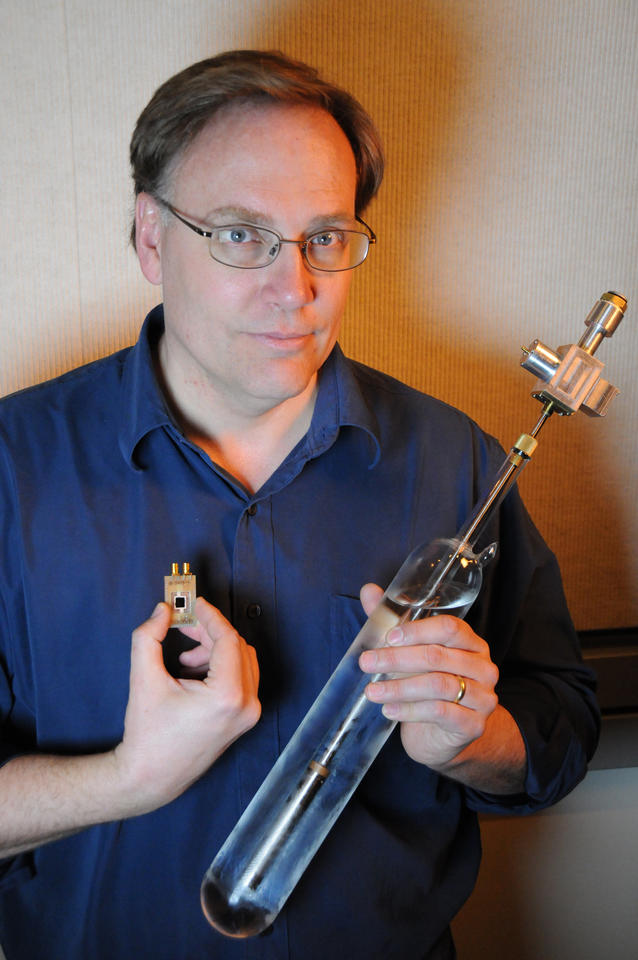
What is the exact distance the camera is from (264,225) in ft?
3.38

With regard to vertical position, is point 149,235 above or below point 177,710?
above

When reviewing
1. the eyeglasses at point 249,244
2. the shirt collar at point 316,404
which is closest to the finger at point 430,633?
the shirt collar at point 316,404

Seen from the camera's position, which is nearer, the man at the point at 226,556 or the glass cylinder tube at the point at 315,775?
the glass cylinder tube at the point at 315,775

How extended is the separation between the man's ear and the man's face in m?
0.06

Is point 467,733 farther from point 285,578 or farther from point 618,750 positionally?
point 618,750

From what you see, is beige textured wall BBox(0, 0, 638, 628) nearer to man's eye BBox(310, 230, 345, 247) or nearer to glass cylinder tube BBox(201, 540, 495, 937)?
man's eye BBox(310, 230, 345, 247)

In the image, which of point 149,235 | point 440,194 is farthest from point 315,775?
point 440,194

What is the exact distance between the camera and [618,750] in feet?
5.17

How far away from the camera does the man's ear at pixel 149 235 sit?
1.14m

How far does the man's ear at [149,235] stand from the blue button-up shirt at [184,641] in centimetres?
9

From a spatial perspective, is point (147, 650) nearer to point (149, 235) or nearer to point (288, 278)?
point (288, 278)

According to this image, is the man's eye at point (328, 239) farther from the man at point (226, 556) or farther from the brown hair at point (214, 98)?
the brown hair at point (214, 98)

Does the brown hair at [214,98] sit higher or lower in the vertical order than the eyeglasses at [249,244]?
higher

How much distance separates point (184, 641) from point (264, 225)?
1.79 feet
